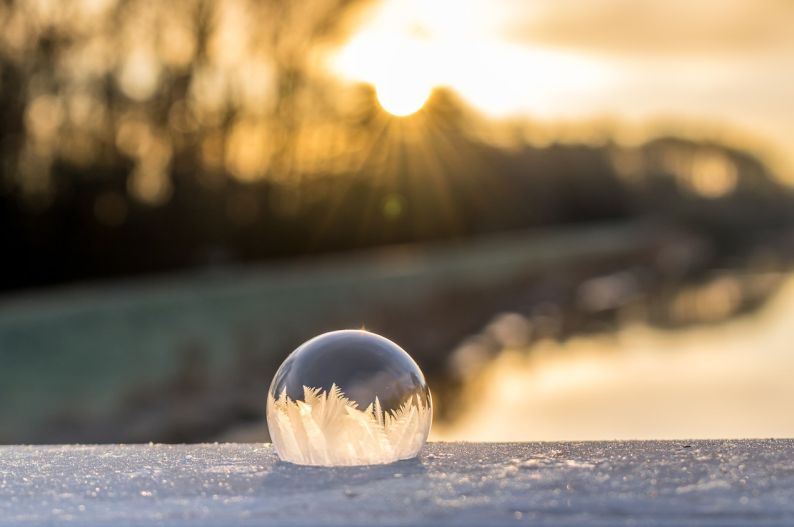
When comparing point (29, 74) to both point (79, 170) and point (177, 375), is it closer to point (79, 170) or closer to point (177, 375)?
point (79, 170)

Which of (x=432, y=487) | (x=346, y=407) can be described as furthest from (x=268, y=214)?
(x=432, y=487)

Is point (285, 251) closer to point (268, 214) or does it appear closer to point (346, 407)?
point (268, 214)

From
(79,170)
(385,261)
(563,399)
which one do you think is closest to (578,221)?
(385,261)

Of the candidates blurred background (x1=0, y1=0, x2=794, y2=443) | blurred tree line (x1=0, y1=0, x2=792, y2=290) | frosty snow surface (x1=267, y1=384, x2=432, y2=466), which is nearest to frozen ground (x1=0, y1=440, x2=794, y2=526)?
frosty snow surface (x1=267, y1=384, x2=432, y2=466)

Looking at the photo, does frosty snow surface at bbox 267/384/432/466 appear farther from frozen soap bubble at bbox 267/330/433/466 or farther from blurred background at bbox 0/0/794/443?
blurred background at bbox 0/0/794/443

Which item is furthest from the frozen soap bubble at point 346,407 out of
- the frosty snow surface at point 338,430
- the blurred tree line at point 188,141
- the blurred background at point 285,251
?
the blurred tree line at point 188,141
